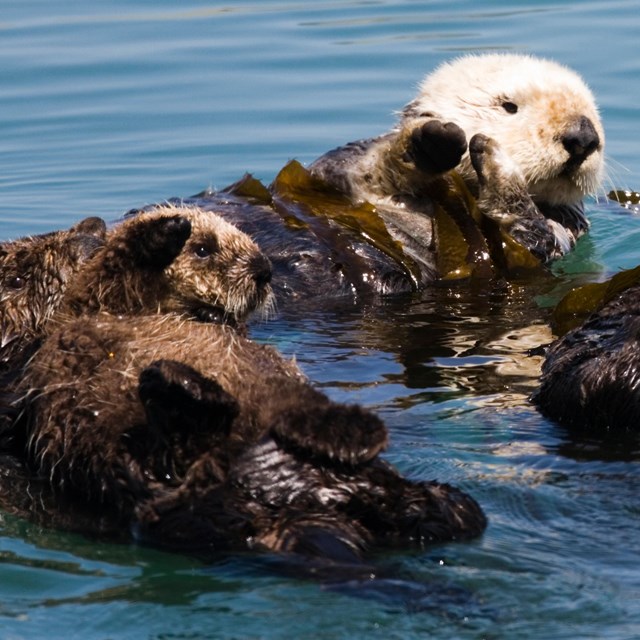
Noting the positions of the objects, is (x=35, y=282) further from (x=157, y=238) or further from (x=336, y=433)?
(x=336, y=433)

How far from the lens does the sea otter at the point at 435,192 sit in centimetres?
661

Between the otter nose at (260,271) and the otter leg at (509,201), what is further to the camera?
the otter leg at (509,201)

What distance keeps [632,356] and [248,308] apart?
1.52 meters

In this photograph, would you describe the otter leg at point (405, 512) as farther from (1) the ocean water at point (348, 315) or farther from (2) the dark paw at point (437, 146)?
(2) the dark paw at point (437, 146)

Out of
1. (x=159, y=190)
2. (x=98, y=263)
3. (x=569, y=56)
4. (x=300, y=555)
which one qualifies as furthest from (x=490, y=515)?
(x=569, y=56)

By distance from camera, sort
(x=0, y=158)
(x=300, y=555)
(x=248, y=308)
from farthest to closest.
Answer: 1. (x=0, y=158)
2. (x=248, y=308)
3. (x=300, y=555)

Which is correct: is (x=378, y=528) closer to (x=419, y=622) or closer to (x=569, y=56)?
(x=419, y=622)

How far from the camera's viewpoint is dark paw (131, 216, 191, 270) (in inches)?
179

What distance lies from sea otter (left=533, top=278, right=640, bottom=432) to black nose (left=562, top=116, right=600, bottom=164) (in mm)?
2008

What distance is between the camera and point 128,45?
12.0 m

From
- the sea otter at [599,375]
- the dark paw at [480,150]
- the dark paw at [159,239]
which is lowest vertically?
the sea otter at [599,375]

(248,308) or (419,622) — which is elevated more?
(248,308)

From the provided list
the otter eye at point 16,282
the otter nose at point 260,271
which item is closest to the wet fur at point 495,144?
the otter nose at point 260,271

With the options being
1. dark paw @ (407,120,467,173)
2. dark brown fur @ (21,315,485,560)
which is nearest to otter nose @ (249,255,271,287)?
dark brown fur @ (21,315,485,560)
